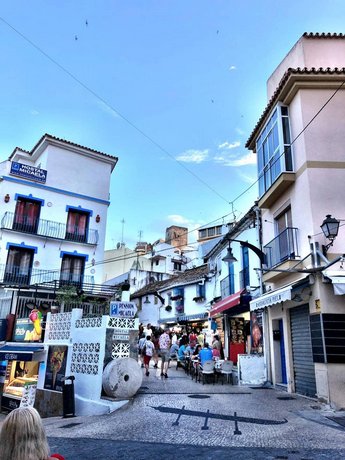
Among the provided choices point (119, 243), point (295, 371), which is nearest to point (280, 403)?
point (295, 371)

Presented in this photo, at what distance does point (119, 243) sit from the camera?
46156 mm

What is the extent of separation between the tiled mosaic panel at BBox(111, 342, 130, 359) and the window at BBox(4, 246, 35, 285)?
13798 millimetres

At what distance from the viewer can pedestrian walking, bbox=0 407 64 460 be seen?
236 cm

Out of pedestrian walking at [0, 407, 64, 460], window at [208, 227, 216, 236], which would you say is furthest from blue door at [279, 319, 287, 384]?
window at [208, 227, 216, 236]

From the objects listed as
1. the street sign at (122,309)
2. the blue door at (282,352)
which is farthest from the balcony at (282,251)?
the street sign at (122,309)

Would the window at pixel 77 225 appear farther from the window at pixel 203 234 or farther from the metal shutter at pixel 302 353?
the window at pixel 203 234

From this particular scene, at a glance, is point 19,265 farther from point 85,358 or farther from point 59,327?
point 85,358

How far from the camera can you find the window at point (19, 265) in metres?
22.9

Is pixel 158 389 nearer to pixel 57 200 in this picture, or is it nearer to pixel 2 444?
pixel 2 444

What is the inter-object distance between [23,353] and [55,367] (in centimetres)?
220

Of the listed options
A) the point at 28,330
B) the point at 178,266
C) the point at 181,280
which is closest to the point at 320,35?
the point at 28,330

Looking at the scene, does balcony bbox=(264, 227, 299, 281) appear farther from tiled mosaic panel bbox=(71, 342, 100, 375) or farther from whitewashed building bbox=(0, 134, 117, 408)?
whitewashed building bbox=(0, 134, 117, 408)

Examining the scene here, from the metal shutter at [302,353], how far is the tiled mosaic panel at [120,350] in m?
5.37

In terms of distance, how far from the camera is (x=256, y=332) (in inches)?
623
